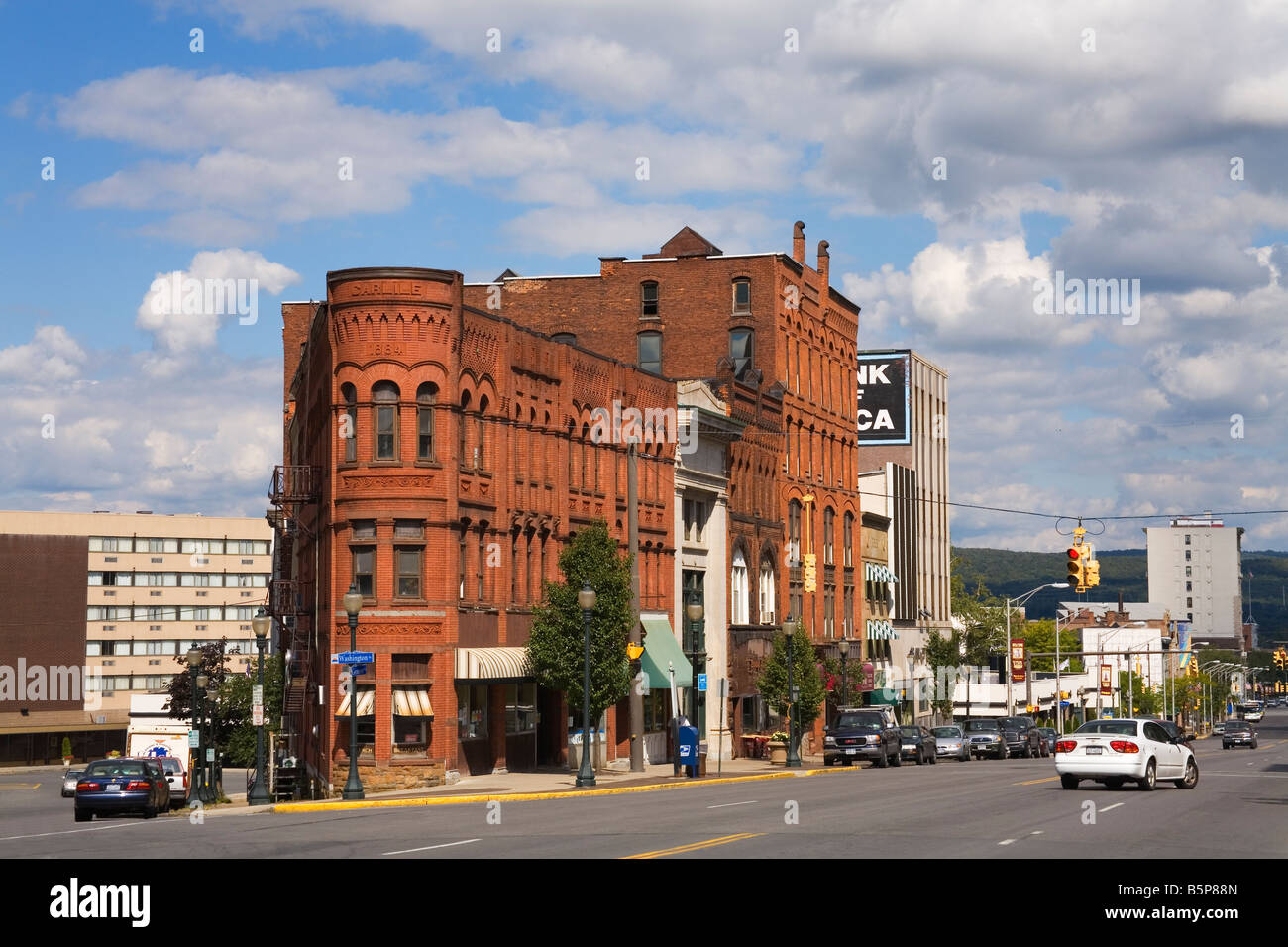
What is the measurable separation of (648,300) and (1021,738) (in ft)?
86.4

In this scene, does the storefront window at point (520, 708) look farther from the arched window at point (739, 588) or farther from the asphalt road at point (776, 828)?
the arched window at point (739, 588)

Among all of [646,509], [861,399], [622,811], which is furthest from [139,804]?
[861,399]

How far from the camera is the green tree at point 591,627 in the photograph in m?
43.8

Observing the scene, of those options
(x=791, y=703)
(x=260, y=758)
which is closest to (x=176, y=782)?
(x=260, y=758)

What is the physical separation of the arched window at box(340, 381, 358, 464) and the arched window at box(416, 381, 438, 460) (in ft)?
5.71

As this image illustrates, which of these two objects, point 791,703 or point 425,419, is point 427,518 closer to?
point 425,419

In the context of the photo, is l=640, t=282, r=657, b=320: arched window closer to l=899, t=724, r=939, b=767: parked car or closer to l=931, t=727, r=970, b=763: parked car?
l=931, t=727, r=970, b=763: parked car

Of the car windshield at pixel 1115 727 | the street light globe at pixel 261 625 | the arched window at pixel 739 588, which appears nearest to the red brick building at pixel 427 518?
the street light globe at pixel 261 625

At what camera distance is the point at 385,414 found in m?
42.5

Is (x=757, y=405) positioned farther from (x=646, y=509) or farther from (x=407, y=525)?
(x=407, y=525)

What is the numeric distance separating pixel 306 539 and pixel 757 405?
2396 cm

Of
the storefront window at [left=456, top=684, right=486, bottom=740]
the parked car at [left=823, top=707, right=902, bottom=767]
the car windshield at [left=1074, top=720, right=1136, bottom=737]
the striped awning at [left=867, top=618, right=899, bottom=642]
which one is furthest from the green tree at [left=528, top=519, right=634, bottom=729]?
the striped awning at [left=867, top=618, right=899, bottom=642]

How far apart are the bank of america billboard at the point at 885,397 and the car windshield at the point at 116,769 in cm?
7299

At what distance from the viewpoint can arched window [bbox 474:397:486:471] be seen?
145 ft
